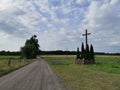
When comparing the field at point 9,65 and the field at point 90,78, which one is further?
the field at point 9,65

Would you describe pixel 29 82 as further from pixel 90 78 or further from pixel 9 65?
pixel 9 65

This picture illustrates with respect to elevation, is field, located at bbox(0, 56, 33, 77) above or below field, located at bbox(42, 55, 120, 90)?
above

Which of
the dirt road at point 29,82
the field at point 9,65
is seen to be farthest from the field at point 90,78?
the field at point 9,65

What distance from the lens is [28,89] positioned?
12719 millimetres

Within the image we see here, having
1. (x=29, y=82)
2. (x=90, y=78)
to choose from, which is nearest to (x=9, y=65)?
(x=90, y=78)

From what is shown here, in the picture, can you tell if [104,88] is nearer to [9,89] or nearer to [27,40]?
[9,89]

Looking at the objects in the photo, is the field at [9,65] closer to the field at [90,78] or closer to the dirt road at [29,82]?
the dirt road at [29,82]

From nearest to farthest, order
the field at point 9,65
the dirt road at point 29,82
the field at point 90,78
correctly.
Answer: the dirt road at point 29,82 < the field at point 90,78 < the field at point 9,65

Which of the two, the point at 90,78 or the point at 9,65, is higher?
the point at 9,65

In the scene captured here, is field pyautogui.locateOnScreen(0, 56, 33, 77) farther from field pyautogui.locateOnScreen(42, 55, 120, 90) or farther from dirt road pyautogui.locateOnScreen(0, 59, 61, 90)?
field pyautogui.locateOnScreen(42, 55, 120, 90)

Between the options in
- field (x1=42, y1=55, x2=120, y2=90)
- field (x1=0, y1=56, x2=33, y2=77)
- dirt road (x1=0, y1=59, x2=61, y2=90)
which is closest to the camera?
dirt road (x1=0, y1=59, x2=61, y2=90)

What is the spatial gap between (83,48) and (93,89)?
131 feet

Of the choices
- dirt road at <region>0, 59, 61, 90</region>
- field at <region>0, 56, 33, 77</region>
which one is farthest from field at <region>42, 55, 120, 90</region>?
field at <region>0, 56, 33, 77</region>

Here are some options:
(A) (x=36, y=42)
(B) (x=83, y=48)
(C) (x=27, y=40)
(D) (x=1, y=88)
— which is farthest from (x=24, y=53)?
Result: (D) (x=1, y=88)
